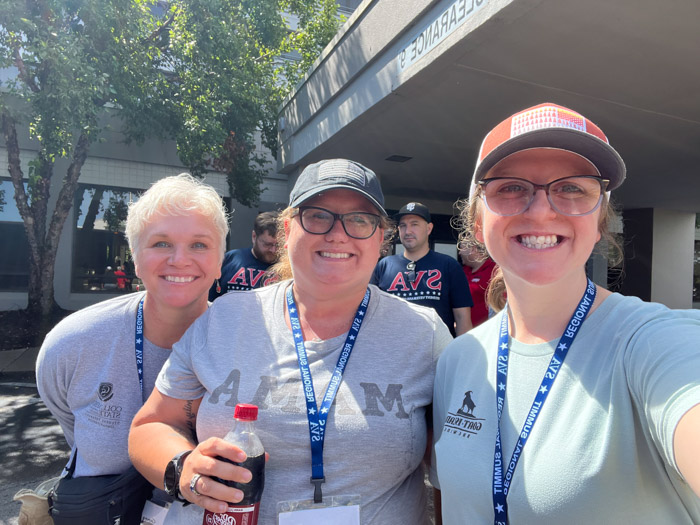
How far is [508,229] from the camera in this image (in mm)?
1321

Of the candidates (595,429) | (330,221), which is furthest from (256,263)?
(595,429)

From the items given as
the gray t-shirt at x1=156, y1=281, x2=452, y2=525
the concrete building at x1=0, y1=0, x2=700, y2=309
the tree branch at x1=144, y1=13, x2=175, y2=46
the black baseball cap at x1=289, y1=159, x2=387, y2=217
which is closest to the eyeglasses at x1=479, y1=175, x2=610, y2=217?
the black baseball cap at x1=289, y1=159, x2=387, y2=217

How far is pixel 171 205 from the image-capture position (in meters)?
1.88

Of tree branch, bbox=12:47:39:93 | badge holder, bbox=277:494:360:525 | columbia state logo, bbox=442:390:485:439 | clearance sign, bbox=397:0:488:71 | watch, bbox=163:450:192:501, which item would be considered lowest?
badge holder, bbox=277:494:360:525

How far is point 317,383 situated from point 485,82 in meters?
4.90

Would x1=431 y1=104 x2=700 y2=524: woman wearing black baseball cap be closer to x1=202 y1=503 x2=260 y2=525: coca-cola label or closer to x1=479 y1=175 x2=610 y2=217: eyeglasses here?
x1=479 y1=175 x2=610 y2=217: eyeglasses

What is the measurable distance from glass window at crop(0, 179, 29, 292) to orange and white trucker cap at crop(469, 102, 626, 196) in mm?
13901

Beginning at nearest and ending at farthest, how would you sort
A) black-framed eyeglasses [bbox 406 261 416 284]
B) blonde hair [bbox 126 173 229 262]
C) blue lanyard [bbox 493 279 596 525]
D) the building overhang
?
1. blue lanyard [bbox 493 279 596 525]
2. blonde hair [bbox 126 173 229 262]
3. the building overhang
4. black-framed eyeglasses [bbox 406 261 416 284]

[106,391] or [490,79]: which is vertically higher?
[490,79]

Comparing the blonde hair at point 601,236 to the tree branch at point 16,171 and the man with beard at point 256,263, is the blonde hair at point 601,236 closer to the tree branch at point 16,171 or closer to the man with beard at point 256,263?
the man with beard at point 256,263

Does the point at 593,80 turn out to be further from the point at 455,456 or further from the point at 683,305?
the point at 683,305

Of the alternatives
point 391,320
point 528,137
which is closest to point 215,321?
point 391,320

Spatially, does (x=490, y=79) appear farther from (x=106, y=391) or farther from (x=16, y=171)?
(x=16, y=171)

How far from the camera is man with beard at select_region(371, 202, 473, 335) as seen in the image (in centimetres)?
436
